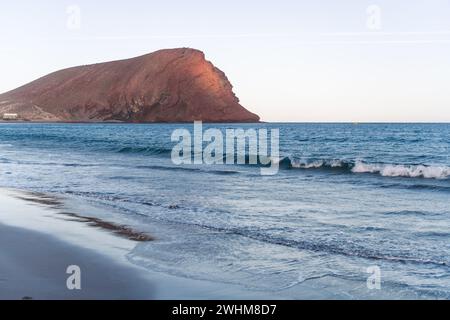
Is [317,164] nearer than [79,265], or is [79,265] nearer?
[79,265]

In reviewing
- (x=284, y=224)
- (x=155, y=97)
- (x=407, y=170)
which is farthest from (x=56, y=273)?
(x=155, y=97)

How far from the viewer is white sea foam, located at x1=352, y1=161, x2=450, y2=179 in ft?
73.2

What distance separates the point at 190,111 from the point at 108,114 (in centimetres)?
2987

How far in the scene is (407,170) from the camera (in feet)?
77.2

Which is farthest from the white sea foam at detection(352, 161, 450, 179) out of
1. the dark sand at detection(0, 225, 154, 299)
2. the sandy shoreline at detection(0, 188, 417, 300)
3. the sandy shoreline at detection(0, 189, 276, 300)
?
the dark sand at detection(0, 225, 154, 299)

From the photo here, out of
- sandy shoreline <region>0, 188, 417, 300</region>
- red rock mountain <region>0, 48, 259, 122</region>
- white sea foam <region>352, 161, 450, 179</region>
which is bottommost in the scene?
sandy shoreline <region>0, 188, 417, 300</region>

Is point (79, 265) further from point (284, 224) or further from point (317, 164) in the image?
point (317, 164)

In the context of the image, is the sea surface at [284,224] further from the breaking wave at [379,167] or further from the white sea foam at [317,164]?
the white sea foam at [317,164]

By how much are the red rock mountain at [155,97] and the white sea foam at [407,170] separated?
153 meters

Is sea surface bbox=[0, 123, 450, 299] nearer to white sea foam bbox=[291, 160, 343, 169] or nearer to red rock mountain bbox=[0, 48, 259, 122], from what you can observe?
white sea foam bbox=[291, 160, 343, 169]

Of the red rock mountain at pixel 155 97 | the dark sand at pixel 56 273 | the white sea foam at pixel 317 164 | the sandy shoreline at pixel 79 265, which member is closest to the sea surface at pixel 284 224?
the sandy shoreline at pixel 79 265

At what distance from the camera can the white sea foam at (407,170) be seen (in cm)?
2230

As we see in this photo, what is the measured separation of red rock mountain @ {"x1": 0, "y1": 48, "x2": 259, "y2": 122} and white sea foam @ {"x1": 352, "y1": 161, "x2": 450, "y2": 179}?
152773mm

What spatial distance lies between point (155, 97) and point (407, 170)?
16550 centimetres
